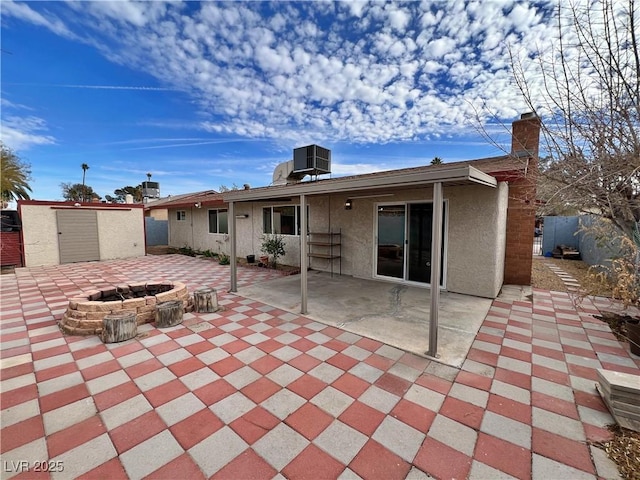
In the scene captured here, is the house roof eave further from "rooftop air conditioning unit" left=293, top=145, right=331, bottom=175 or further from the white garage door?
the white garage door

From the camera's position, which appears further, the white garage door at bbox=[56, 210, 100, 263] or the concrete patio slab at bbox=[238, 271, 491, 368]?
the white garage door at bbox=[56, 210, 100, 263]

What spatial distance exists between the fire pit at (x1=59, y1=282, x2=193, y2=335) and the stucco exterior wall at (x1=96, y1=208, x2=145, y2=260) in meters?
8.38

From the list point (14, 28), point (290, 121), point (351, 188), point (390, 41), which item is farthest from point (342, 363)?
point (290, 121)

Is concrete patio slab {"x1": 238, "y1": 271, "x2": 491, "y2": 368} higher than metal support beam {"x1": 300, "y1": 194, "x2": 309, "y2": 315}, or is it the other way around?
metal support beam {"x1": 300, "y1": 194, "x2": 309, "y2": 315}

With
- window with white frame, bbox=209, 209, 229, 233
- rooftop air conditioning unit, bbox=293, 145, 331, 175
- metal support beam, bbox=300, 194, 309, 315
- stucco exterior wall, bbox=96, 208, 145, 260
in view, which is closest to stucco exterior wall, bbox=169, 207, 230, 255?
window with white frame, bbox=209, 209, 229, 233

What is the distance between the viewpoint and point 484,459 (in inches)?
70.9

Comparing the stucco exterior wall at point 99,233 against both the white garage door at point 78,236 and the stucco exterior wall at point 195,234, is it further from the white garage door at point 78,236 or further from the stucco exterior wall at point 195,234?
the stucco exterior wall at point 195,234

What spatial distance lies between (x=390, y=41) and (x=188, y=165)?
815 inches

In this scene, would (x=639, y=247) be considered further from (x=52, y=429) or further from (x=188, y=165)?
(x=188, y=165)

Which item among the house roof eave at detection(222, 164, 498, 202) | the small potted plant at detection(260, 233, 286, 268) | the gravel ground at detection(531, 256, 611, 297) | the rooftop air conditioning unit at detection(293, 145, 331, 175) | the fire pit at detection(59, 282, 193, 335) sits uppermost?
the rooftop air conditioning unit at detection(293, 145, 331, 175)

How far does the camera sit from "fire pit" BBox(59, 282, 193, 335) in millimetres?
3801

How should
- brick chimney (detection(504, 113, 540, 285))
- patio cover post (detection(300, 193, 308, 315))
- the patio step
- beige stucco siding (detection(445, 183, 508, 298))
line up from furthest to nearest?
brick chimney (detection(504, 113, 540, 285)) → beige stucco siding (detection(445, 183, 508, 298)) → patio cover post (detection(300, 193, 308, 315)) → the patio step

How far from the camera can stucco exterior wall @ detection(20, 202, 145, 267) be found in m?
9.52

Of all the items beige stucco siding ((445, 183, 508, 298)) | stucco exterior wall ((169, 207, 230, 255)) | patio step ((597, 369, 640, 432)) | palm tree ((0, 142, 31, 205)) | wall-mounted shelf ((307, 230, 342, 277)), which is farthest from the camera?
palm tree ((0, 142, 31, 205))
